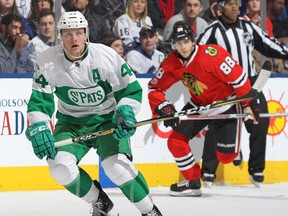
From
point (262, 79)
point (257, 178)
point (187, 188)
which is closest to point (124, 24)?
point (262, 79)

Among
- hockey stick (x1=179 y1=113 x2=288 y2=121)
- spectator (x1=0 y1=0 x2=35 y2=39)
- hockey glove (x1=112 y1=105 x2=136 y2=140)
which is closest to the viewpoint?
hockey glove (x1=112 y1=105 x2=136 y2=140)

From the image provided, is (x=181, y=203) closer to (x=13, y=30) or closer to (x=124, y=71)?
(x=124, y=71)

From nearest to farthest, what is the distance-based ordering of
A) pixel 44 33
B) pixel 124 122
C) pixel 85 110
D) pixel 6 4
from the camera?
1. pixel 124 122
2. pixel 85 110
3. pixel 6 4
4. pixel 44 33

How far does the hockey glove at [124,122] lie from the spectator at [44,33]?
195 centimetres

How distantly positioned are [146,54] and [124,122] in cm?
223

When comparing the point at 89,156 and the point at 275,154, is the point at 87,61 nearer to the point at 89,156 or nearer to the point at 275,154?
the point at 89,156

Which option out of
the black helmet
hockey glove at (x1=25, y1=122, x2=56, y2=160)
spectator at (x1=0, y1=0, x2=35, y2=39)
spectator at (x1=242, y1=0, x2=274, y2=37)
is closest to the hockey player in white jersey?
hockey glove at (x1=25, y1=122, x2=56, y2=160)

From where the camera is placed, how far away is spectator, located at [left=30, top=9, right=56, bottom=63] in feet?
21.2

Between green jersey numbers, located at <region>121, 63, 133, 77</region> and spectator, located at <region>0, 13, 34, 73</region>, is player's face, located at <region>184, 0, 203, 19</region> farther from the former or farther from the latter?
green jersey numbers, located at <region>121, 63, 133, 77</region>

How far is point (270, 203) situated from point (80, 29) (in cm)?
170

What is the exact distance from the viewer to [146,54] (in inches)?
266

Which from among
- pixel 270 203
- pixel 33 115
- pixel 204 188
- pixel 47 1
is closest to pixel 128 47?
pixel 47 1

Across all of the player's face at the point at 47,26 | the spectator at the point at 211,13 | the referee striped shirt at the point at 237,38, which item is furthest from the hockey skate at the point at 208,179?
the player's face at the point at 47,26

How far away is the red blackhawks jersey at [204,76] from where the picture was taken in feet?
20.0
